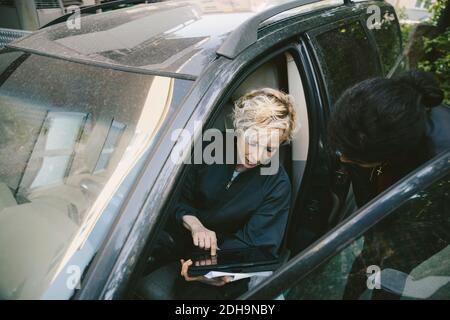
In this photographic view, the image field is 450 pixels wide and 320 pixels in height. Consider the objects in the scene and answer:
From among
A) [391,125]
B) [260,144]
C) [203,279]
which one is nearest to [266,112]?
[260,144]

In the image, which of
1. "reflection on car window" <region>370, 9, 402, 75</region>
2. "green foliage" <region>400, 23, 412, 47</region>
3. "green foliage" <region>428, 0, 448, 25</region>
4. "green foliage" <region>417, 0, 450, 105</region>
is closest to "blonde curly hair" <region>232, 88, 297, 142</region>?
"reflection on car window" <region>370, 9, 402, 75</region>

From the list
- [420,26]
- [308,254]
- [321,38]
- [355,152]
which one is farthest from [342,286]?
[420,26]

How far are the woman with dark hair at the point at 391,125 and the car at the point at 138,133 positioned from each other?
16 cm

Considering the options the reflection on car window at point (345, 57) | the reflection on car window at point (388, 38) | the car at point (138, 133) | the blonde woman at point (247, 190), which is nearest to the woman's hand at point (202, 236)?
the blonde woman at point (247, 190)

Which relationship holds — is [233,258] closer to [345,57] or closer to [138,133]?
[138,133]

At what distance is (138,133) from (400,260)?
100 centimetres

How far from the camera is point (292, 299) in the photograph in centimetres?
107

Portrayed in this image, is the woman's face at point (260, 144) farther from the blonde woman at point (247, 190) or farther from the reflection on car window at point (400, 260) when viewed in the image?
the reflection on car window at point (400, 260)

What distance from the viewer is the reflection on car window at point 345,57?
2.06 meters

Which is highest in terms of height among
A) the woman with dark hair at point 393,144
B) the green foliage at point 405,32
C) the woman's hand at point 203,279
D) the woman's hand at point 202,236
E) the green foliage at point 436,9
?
the green foliage at point 436,9

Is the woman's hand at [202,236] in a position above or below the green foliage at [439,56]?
below

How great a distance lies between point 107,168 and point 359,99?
3.23 feet

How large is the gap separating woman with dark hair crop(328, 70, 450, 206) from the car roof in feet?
1.86

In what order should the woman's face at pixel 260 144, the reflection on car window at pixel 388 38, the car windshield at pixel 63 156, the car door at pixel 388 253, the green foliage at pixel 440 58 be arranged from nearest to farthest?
the car door at pixel 388 253 → the car windshield at pixel 63 156 → the woman's face at pixel 260 144 → the reflection on car window at pixel 388 38 → the green foliage at pixel 440 58
